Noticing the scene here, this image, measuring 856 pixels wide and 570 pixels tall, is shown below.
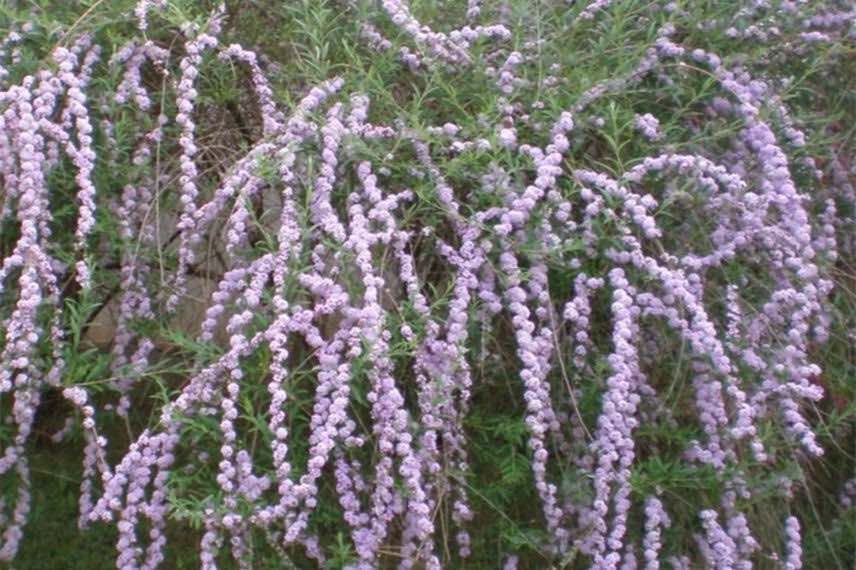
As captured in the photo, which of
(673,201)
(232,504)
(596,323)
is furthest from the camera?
(596,323)

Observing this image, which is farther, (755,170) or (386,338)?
(755,170)

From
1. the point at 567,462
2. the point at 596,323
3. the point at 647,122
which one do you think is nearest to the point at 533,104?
the point at 647,122

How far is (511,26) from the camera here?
3.21 meters

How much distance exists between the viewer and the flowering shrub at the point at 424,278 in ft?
8.98

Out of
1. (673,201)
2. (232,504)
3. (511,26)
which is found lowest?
(232,504)

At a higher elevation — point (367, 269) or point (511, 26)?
point (511, 26)

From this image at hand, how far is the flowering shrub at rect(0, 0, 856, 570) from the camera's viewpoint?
2.74m

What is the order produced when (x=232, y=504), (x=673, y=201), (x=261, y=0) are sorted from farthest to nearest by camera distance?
(x=261, y=0) → (x=673, y=201) → (x=232, y=504)

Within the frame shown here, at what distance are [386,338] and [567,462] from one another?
24.3 inches

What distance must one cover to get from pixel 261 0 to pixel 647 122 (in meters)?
1.11

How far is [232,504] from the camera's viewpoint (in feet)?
8.62

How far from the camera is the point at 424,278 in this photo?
2.99 metres

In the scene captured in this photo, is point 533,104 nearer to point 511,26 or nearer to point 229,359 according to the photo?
point 511,26

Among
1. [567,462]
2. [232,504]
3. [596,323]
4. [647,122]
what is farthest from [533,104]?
[232,504]
